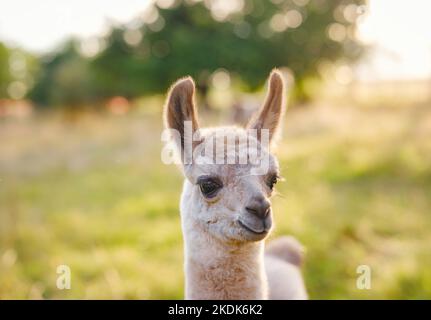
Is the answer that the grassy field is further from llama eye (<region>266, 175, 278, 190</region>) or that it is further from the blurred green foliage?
the blurred green foliage

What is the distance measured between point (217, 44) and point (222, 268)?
24.6 metres

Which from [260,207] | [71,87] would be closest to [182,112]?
[260,207]

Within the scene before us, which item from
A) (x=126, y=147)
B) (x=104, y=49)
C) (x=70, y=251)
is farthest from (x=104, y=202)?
(x=104, y=49)

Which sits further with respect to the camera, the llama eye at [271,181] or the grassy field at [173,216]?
the grassy field at [173,216]

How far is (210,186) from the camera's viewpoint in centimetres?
A: 295

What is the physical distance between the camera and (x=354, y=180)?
382 inches

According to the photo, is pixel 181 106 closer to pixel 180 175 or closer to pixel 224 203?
pixel 224 203

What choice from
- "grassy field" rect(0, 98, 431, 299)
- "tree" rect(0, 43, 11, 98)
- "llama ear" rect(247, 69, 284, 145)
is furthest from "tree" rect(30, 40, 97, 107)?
"llama ear" rect(247, 69, 284, 145)

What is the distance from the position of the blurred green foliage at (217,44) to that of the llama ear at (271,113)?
74.8ft

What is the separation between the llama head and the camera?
9.28 ft

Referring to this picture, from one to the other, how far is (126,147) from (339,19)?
11.5 metres

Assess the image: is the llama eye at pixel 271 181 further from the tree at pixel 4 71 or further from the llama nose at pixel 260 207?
the tree at pixel 4 71

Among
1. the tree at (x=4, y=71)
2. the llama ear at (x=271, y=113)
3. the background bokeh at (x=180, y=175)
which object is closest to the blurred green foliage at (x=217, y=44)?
the background bokeh at (x=180, y=175)

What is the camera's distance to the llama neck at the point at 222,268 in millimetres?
3096
